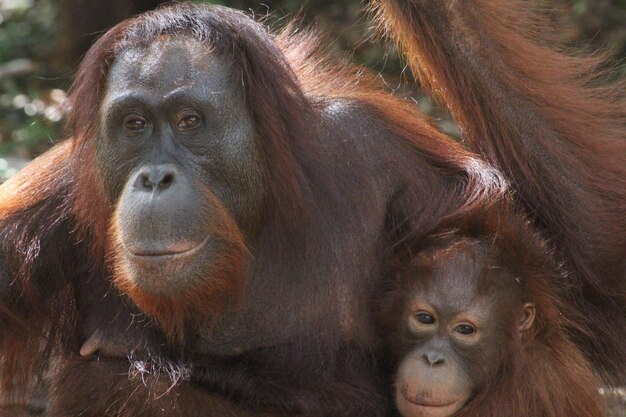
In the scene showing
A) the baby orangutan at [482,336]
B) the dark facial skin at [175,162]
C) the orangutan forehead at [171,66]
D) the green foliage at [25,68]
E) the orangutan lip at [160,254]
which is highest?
the orangutan forehead at [171,66]

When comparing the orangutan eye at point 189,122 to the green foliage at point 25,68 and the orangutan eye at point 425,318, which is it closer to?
the orangutan eye at point 425,318

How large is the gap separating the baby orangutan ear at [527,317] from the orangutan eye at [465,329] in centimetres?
18

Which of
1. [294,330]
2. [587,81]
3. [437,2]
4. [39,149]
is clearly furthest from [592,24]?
[294,330]

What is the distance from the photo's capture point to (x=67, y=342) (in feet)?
13.6

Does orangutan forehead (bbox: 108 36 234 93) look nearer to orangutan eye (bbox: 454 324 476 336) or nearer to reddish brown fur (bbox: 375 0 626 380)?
reddish brown fur (bbox: 375 0 626 380)

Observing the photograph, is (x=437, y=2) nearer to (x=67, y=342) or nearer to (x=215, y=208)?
(x=215, y=208)

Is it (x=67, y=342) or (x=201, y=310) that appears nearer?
(x=201, y=310)

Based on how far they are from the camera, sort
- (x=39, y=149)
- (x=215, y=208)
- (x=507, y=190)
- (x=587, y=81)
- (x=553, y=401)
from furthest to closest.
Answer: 1. (x=39, y=149)
2. (x=587, y=81)
3. (x=507, y=190)
4. (x=553, y=401)
5. (x=215, y=208)

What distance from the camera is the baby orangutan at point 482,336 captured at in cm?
369

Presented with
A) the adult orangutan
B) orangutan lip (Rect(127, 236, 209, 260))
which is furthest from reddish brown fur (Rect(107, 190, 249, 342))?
orangutan lip (Rect(127, 236, 209, 260))

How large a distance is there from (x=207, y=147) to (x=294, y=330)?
0.71 meters

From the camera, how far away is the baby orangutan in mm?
3689

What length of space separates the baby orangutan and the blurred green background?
2.53 m

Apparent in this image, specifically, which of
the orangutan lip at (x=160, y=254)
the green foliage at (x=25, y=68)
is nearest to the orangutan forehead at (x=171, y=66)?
the orangutan lip at (x=160, y=254)
